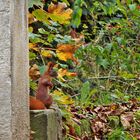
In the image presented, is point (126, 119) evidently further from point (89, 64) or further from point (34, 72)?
point (89, 64)

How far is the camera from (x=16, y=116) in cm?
242

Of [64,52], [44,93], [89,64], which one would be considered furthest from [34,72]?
[89,64]

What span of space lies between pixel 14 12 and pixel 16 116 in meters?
0.50


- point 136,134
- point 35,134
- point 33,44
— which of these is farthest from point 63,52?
point 136,134

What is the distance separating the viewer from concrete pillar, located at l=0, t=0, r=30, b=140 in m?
2.31

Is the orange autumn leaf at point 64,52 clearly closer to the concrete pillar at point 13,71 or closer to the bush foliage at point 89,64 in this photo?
the bush foliage at point 89,64

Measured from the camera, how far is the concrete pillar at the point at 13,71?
2.31m

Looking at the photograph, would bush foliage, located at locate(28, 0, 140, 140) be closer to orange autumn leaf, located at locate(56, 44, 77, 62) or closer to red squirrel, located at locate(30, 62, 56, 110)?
orange autumn leaf, located at locate(56, 44, 77, 62)

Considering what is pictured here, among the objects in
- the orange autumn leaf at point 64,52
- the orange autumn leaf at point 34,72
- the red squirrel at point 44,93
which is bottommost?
the red squirrel at point 44,93

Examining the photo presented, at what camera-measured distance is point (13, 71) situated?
2.36 meters

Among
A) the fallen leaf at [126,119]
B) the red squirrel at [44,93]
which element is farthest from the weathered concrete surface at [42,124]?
the fallen leaf at [126,119]

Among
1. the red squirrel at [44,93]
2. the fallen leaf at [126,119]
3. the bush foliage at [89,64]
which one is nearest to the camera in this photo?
the red squirrel at [44,93]

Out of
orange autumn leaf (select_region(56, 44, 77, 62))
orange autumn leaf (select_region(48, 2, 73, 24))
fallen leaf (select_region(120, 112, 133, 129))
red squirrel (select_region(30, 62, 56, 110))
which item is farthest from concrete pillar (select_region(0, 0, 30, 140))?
fallen leaf (select_region(120, 112, 133, 129))

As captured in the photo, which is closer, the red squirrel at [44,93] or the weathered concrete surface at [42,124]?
the weathered concrete surface at [42,124]
